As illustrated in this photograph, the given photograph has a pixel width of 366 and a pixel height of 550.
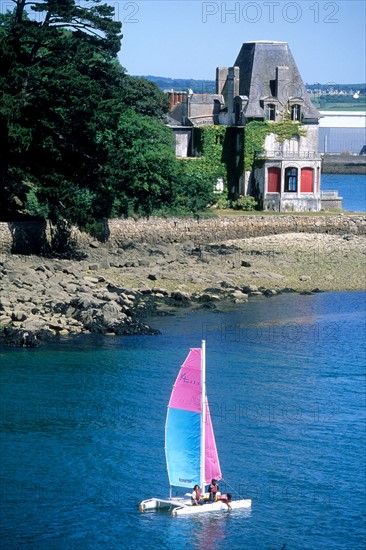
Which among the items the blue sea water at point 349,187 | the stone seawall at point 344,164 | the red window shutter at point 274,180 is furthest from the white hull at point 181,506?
the stone seawall at point 344,164

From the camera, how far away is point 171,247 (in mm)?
68938

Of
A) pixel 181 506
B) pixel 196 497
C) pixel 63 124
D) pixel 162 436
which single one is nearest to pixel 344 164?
pixel 63 124

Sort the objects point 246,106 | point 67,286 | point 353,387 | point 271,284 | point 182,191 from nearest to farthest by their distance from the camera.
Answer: point 353,387 < point 67,286 < point 271,284 < point 182,191 < point 246,106

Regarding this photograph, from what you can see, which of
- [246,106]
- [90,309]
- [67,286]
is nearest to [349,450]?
[90,309]

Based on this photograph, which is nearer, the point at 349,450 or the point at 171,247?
the point at 349,450

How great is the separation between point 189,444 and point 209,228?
141 feet

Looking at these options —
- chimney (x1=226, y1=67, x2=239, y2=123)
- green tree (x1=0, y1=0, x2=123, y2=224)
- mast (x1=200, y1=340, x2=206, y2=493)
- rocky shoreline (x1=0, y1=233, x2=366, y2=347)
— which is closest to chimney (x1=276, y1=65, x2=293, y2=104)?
chimney (x1=226, y1=67, x2=239, y2=123)

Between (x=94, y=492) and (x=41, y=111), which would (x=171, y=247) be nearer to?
(x=41, y=111)

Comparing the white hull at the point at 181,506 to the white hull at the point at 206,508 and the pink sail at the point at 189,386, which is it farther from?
the pink sail at the point at 189,386

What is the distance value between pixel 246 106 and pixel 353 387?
4143cm

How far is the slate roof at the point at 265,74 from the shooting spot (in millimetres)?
80562

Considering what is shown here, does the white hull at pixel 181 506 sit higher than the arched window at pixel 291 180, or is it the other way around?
the arched window at pixel 291 180

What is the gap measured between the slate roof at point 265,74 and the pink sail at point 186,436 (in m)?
51.4

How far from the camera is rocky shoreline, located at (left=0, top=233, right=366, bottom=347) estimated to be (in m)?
49.0
